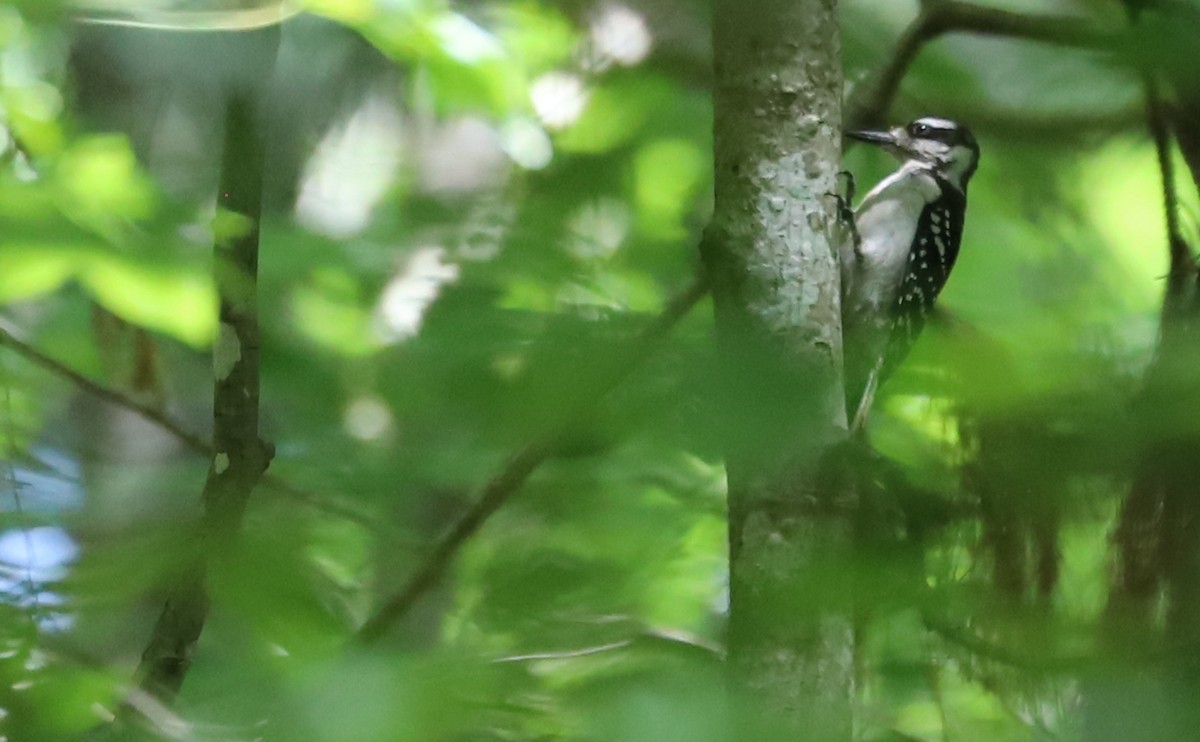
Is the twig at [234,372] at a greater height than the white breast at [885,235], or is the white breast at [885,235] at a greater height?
the twig at [234,372]

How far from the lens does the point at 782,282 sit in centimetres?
154

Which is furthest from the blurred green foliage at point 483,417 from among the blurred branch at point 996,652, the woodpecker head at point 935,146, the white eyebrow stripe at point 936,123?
the woodpecker head at point 935,146

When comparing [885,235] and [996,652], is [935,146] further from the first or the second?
[996,652]

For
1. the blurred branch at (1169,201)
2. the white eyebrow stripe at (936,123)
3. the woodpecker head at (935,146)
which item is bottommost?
the woodpecker head at (935,146)

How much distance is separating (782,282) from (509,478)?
0.56m

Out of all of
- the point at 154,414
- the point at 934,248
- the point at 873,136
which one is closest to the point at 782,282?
the point at 154,414

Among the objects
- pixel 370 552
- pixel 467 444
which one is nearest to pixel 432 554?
pixel 370 552

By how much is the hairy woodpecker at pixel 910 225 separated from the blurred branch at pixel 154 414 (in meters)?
1.38

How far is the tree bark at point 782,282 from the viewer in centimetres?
97

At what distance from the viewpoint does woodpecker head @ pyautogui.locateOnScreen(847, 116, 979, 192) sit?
2.67 meters

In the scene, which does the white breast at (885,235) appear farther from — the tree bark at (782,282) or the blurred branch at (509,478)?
the blurred branch at (509,478)

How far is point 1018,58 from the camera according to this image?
1.69 metres

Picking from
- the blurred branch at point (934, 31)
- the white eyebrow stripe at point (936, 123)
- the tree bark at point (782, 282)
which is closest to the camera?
the tree bark at point (782, 282)

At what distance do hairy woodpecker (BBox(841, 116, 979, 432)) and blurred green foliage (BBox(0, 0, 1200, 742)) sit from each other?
92 centimetres
